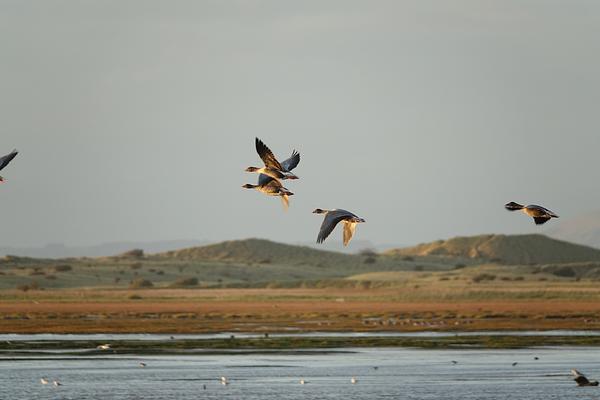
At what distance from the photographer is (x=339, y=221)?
992 inches

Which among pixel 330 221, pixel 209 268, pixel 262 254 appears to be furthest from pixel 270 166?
pixel 262 254

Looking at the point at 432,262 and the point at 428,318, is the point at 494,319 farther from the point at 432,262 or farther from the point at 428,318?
the point at 432,262

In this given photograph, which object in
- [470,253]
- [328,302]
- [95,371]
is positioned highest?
[470,253]

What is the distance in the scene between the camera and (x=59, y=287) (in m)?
112

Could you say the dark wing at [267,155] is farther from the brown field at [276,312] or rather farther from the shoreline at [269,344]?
the brown field at [276,312]

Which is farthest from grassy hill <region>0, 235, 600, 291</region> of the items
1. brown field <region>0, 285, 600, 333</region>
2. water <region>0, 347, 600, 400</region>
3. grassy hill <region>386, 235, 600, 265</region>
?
water <region>0, 347, 600, 400</region>

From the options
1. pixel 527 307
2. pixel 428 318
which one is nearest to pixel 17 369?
pixel 428 318

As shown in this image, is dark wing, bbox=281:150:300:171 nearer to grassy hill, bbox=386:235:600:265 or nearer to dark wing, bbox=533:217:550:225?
dark wing, bbox=533:217:550:225

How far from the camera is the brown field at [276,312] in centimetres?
6550

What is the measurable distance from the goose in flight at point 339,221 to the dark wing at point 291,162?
8.09 ft

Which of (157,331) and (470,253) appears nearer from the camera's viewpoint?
(157,331)

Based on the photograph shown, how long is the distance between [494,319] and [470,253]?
10054 centimetres

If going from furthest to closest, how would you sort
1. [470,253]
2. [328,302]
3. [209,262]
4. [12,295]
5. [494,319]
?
[470,253] < [209,262] < [12,295] < [328,302] < [494,319]

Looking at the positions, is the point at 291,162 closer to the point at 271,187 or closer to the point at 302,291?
the point at 271,187
